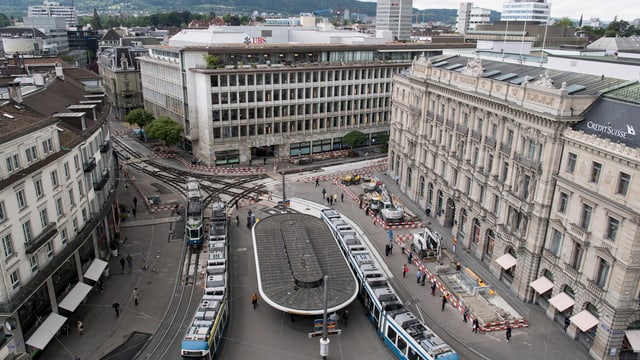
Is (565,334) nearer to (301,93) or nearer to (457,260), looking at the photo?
(457,260)

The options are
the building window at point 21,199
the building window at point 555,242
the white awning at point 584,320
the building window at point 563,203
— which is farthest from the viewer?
the building window at point 555,242

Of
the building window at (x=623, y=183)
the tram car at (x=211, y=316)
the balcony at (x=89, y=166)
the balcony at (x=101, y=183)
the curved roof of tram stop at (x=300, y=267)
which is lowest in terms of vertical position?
the tram car at (x=211, y=316)

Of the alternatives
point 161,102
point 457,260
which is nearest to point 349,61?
point 161,102

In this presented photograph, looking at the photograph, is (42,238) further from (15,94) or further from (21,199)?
(15,94)

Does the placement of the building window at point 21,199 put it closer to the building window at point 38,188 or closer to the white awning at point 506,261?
the building window at point 38,188

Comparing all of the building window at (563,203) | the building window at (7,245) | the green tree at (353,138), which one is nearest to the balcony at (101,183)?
the building window at (7,245)

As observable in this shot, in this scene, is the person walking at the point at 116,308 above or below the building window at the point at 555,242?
below

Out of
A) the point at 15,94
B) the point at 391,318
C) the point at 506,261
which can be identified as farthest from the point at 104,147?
the point at 506,261
